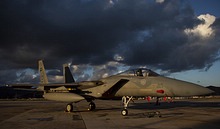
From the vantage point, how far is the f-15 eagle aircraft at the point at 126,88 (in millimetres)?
12733

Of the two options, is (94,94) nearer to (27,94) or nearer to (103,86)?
(103,86)

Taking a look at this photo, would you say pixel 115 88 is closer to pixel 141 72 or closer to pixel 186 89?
pixel 141 72

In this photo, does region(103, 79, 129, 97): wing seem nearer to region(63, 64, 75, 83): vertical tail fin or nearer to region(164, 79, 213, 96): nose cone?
region(164, 79, 213, 96): nose cone

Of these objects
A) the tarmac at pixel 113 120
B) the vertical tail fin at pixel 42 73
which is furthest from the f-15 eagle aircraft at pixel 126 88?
the vertical tail fin at pixel 42 73

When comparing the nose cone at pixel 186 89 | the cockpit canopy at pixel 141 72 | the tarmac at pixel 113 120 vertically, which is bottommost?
the tarmac at pixel 113 120

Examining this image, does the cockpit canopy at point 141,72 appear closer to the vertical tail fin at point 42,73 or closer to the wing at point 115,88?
→ the wing at point 115,88

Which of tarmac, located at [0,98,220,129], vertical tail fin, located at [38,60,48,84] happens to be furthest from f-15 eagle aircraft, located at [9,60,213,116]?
vertical tail fin, located at [38,60,48,84]

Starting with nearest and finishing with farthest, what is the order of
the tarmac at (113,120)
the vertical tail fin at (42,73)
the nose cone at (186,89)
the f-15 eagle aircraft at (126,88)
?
the tarmac at (113,120) → the nose cone at (186,89) → the f-15 eagle aircraft at (126,88) → the vertical tail fin at (42,73)

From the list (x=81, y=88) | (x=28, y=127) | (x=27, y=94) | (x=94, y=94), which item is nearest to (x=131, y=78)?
(x=94, y=94)

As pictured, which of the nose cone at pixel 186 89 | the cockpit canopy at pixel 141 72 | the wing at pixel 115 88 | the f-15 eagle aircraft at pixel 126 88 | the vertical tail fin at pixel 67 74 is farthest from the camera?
the vertical tail fin at pixel 67 74

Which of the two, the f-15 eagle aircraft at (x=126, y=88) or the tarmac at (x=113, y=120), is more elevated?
the f-15 eagle aircraft at (x=126, y=88)

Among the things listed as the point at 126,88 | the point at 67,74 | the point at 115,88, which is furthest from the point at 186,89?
the point at 67,74

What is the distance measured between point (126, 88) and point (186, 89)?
149 inches

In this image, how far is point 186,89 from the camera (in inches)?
489
